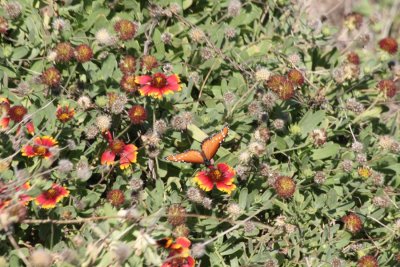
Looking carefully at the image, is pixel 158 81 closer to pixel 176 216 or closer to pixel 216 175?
pixel 216 175

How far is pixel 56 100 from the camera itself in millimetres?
3678

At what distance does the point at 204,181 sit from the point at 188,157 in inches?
6.0

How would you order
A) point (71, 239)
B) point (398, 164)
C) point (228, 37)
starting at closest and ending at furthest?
point (71, 239)
point (398, 164)
point (228, 37)

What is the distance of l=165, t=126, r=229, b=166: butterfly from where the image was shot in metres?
3.21

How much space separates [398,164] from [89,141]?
1.92 m

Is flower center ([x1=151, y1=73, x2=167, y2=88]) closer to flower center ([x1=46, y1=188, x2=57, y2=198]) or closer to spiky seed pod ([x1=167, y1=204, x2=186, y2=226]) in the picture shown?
spiky seed pod ([x1=167, y1=204, x2=186, y2=226])

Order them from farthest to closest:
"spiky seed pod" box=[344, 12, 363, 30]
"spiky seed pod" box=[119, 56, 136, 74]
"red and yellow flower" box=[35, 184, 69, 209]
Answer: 1. "spiky seed pod" box=[344, 12, 363, 30]
2. "spiky seed pod" box=[119, 56, 136, 74]
3. "red and yellow flower" box=[35, 184, 69, 209]

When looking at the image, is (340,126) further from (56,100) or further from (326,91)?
(56,100)

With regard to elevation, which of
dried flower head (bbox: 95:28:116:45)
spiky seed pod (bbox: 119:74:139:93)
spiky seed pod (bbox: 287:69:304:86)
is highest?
dried flower head (bbox: 95:28:116:45)

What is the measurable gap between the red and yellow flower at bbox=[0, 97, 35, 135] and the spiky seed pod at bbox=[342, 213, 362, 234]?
5.95 feet

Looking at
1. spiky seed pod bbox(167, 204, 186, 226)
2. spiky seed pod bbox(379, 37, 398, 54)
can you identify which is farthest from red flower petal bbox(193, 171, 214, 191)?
spiky seed pod bbox(379, 37, 398, 54)

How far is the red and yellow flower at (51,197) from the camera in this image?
305 centimetres

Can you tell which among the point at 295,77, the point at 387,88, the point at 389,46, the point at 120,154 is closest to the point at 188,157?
the point at 120,154

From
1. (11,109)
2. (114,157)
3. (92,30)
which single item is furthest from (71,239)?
(92,30)
